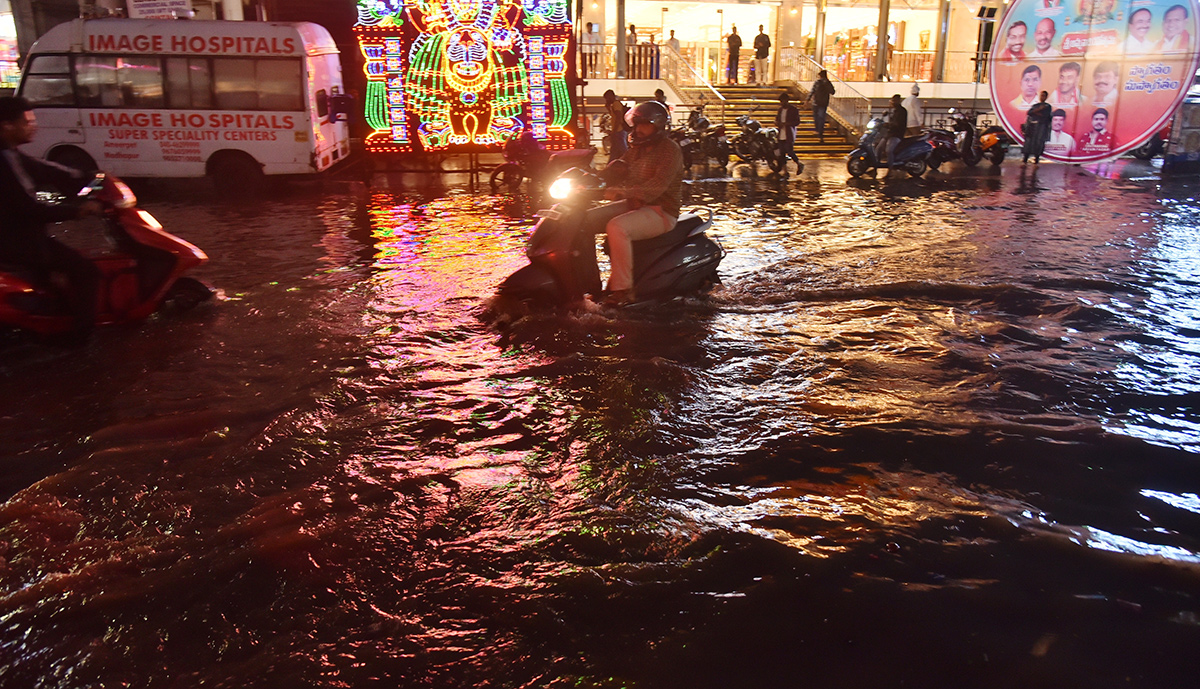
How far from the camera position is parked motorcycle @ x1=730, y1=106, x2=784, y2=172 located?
1638 centimetres

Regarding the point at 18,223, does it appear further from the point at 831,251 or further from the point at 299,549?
the point at 831,251

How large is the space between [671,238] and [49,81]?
11.3 m

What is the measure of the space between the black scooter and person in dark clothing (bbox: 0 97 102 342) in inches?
110

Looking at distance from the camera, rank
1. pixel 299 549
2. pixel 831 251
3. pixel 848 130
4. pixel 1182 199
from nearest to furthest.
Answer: pixel 299 549 → pixel 831 251 → pixel 1182 199 → pixel 848 130

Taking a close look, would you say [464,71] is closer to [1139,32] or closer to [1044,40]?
[1044,40]

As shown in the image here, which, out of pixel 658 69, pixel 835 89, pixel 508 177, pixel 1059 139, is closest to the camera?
pixel 508 177

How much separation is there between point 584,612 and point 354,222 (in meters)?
8.80

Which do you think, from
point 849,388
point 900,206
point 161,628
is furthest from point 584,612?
point 900,206

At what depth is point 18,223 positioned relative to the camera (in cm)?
472

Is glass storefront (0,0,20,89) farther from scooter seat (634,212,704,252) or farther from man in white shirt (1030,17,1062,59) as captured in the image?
man in white shirt (1030,17,1062,59)

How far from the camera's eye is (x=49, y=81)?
11.8 m

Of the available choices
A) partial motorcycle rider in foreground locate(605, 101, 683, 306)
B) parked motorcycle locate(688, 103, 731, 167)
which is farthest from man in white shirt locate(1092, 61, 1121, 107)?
partial motorcycle rider in foreground locate(605, 101, 683, 306)

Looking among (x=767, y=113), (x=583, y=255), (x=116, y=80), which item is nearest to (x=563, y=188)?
(x=583, y=255)

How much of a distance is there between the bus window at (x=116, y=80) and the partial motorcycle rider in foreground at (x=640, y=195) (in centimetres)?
983
